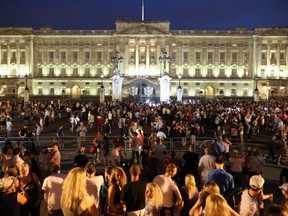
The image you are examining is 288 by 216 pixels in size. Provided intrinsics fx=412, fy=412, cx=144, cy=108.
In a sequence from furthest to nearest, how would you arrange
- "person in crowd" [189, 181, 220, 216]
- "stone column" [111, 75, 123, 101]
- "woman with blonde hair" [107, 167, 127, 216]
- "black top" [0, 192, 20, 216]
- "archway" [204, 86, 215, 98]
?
"archway" [204, 86, 215, 98] → "stone column" [111, 75, 123, 101] → "woman with blonde hair" [107, 167, 127, 216] → "black top" [0, 192, 20, 216] → "person in crowd" [189, 181, 220, 216]

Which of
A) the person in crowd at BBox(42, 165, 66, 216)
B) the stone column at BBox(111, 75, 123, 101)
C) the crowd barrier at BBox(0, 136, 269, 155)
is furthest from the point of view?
the stone column at BBox(111, 75, 123, 101)

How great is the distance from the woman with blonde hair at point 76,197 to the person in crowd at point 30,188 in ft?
7.15

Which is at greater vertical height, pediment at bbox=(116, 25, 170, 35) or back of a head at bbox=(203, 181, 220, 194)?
pediment at bbox=(116, 25, 170, 35)

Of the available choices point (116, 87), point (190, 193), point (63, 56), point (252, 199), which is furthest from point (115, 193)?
point (63, 56)

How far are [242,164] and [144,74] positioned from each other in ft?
264

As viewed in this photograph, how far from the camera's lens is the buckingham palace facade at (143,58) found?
93.2 meters

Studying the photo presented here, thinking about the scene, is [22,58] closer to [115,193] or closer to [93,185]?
[93,185]

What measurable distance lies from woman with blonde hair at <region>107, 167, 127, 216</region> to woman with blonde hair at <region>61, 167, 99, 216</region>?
146 centimetres

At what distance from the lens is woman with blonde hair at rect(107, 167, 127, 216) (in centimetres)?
790

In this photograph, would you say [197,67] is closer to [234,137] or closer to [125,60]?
[125,60]

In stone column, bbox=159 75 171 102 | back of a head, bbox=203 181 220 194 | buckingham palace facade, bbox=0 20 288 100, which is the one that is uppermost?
buckingham palace facade, bbox=0 20 288 100

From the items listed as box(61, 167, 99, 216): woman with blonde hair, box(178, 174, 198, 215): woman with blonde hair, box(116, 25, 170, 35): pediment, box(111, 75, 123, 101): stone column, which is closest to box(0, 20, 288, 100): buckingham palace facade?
box(116, 25, 170, 35): pediment

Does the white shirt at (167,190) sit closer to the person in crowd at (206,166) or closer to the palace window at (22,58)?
the person in crowd at (206,166)

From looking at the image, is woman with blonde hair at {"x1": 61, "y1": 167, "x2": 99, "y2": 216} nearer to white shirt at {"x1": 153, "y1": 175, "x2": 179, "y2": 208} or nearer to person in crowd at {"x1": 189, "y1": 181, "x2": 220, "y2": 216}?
person in crowd at {"x1": 189, "y1": 181, "x2": 220, "y2": 216}
